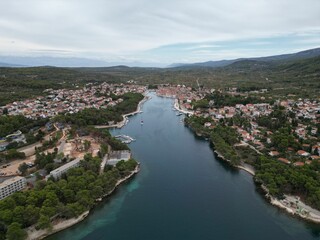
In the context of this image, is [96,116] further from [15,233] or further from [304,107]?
[304,107]

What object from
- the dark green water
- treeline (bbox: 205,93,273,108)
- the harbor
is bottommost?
the dark green water

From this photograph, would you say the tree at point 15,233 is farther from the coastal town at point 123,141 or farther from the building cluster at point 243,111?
the building cluster at point 243,111

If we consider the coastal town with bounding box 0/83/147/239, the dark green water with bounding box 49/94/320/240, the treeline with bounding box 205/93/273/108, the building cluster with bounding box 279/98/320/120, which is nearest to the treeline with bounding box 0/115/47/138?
the coastal town with bounding box 0/83/147/239

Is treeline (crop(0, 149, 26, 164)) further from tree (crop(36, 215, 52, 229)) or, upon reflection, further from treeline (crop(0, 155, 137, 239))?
tree (crop(36, 215, 52, 229))

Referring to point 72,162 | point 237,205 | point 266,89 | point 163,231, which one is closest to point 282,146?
point 237,205

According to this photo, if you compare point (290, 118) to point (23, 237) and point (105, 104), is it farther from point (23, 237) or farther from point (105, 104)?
point (23, 237)

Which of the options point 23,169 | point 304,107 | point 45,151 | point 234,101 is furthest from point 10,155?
point 304,107
